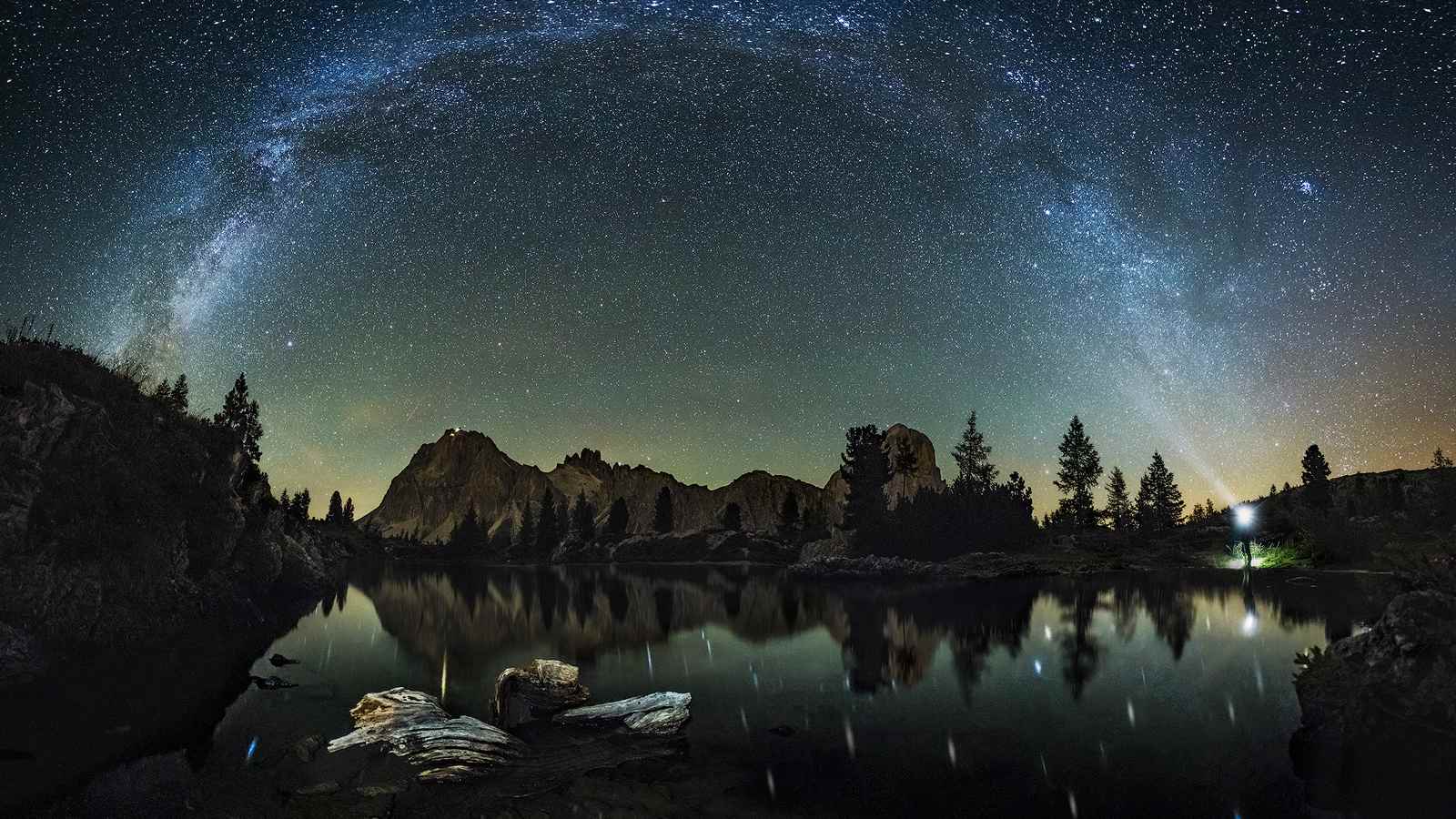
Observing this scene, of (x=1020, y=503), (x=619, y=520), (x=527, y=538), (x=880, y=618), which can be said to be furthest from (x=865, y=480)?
(x=527, y=538)

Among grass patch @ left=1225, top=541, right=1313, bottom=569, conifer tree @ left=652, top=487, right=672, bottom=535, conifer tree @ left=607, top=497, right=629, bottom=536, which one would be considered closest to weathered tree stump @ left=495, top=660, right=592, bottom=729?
grass patch @ left=1225, top=541, right=1313, bottom=569

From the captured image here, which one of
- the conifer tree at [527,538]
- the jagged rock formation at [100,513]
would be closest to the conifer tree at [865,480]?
the jagged rock formation at [100,513]

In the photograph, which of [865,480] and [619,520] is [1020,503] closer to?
[865,480]

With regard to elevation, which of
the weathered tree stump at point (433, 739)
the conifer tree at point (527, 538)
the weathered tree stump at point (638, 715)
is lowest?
the conifer tree at point (527, 538)

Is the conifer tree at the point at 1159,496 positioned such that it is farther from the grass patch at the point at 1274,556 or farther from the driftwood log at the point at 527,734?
the driftwood log at the point at 527,734

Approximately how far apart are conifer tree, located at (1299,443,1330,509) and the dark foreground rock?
16294cm

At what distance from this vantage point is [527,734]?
18000mm

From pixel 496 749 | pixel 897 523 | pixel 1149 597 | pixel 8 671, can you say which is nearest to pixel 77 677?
pixel 8 671

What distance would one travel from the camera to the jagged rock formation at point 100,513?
78.8 feet

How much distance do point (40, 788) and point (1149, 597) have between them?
2611 inches

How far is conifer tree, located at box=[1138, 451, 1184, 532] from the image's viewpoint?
15075 centimetres

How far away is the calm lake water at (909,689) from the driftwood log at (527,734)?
1131 mm

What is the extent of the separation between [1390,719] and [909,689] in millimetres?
12885

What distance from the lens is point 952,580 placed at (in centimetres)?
A: 7625
